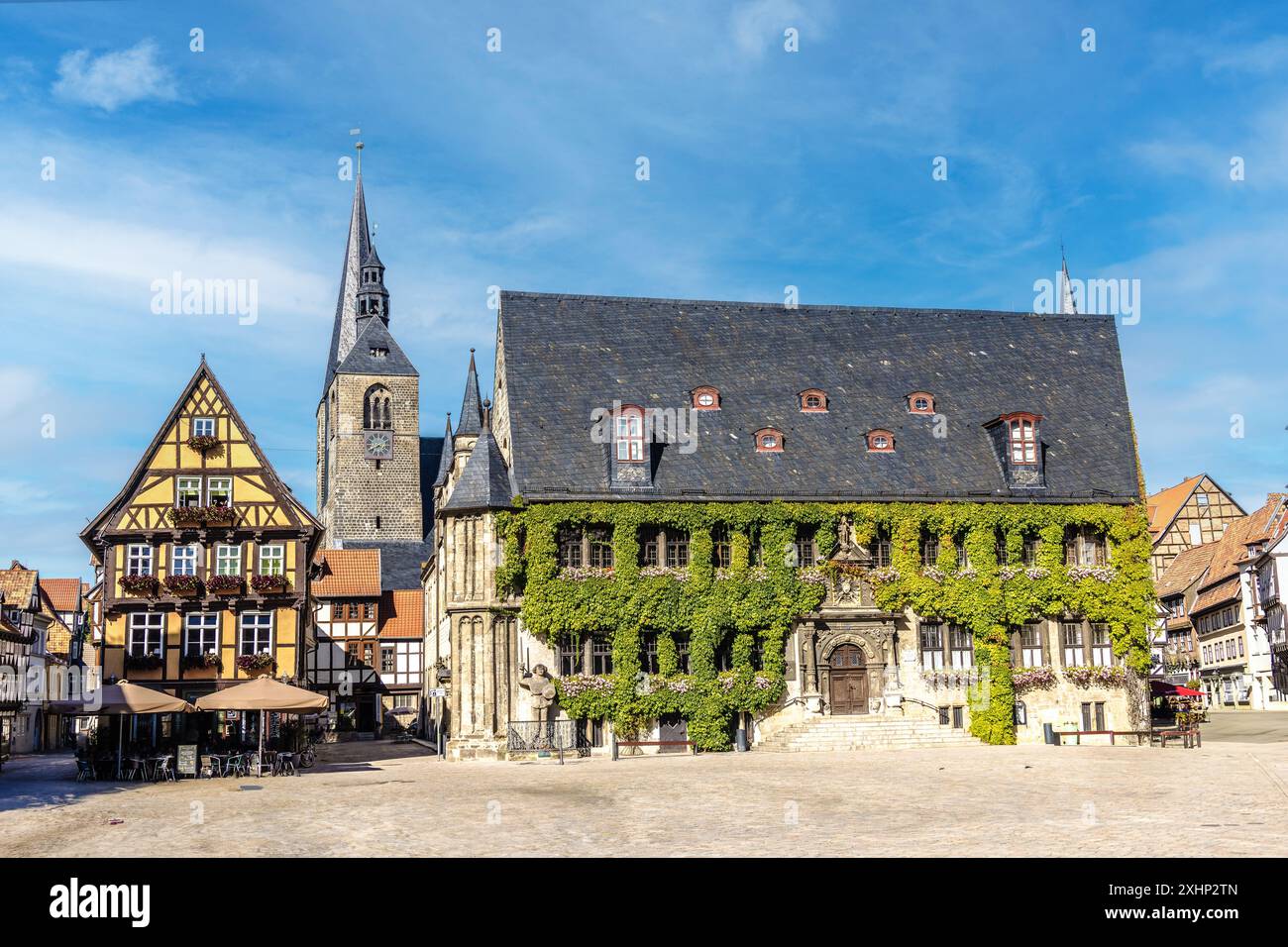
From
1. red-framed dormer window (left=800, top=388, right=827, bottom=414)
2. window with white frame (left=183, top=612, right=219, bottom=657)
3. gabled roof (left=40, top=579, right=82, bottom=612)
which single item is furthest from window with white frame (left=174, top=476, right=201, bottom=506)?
gabled roof (left=40, top=579, right=82, bottom=612)

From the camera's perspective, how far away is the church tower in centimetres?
9506

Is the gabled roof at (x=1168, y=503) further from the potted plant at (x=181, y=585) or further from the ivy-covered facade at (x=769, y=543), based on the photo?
the potted plant at (x=181, y=585)

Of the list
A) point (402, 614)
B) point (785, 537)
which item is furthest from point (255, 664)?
point (402, 614)

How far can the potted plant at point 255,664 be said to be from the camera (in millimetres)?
40812

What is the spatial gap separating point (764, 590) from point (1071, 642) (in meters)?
10.7

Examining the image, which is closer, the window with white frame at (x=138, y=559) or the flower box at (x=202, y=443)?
the window with white frame at (x=138, y=559)

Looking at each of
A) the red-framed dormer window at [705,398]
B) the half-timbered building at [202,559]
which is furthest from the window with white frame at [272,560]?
the red-framed dormer window at [705,398]

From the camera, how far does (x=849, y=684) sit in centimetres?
4166

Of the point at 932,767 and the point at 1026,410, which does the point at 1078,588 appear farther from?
the point at 932,767

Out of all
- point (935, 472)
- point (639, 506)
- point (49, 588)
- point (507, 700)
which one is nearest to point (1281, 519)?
point (935, 472)

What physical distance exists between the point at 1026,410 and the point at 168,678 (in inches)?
1186

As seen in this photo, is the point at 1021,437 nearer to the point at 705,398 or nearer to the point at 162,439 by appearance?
the point at 705,398

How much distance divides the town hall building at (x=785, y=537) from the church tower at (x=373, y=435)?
50.4 meters

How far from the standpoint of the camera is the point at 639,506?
41188mm
